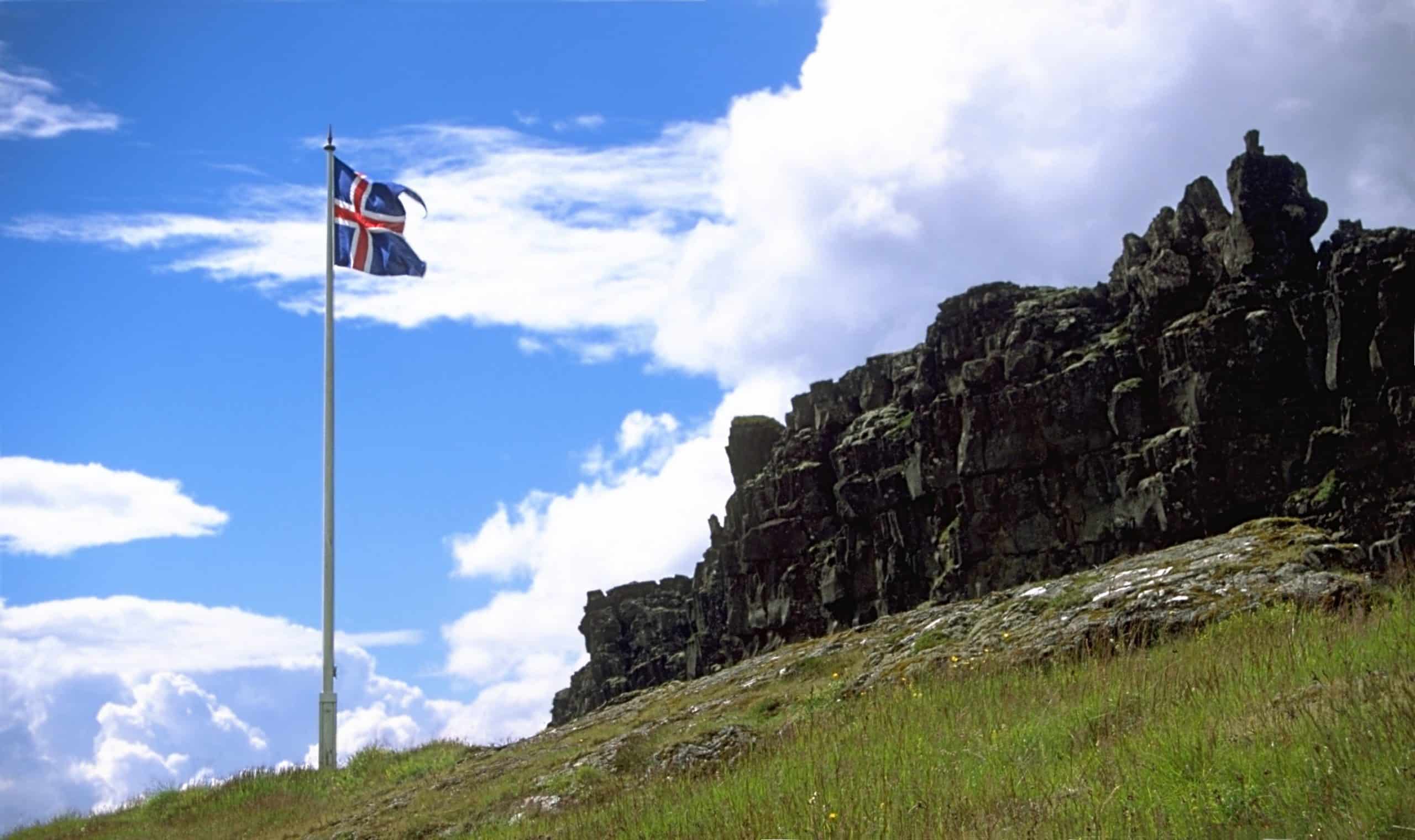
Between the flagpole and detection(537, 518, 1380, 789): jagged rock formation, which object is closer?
detection(537, 518, 1380, 789): jagged rock formation

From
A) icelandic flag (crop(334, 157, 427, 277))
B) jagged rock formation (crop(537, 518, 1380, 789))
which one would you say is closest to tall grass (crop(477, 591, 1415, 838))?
jagged rock formation (crop(537, 518, 1380, 789))

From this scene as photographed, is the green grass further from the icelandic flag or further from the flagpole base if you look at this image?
the icelandic flag

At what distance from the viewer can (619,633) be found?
6786 inches

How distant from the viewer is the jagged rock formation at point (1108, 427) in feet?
248

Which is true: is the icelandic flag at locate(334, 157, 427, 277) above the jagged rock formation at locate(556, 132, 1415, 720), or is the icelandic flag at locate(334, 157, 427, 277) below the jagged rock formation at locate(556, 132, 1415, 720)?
below

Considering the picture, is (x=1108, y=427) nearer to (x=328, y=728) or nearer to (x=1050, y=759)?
(x=328, y=728)

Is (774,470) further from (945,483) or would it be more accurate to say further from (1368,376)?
→ (1368,376)

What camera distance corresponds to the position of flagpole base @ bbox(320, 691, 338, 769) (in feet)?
85.4

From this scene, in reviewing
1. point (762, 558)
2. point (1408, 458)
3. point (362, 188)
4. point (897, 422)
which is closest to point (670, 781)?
point (362, 188)

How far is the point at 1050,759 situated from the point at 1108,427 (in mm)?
91101

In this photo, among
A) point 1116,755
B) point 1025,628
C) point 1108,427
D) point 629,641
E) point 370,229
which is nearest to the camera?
point 1116,755

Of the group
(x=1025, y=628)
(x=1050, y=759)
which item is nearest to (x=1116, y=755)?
(x=1050, y=759)

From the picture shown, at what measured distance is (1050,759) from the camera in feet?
33.2

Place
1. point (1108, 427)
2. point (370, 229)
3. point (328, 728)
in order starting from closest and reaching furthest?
point (328, 728) → point (370, 229) → point (1108, 427)
